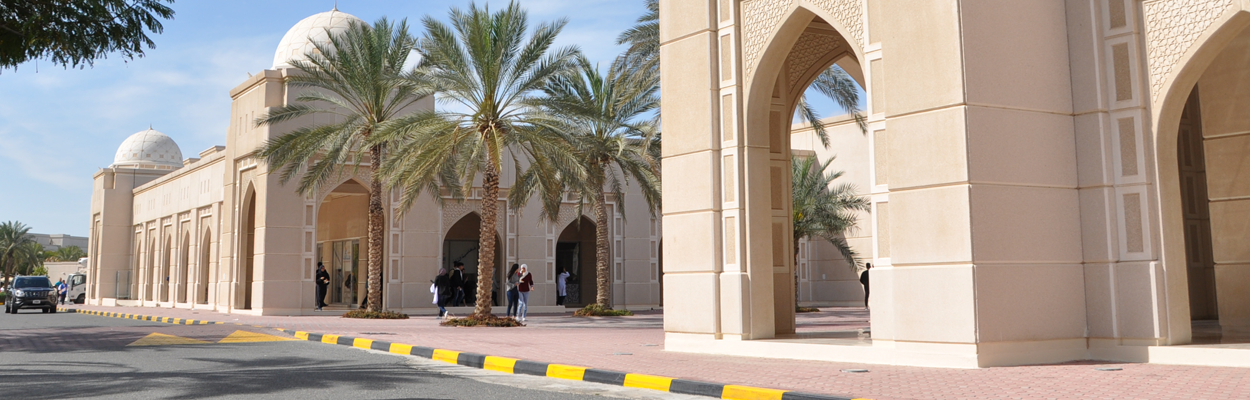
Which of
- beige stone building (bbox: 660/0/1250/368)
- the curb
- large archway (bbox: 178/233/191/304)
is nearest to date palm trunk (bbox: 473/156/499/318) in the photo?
the curb

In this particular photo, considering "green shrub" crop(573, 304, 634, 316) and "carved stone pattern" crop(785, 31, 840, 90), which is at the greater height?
"carved stone pattern" crop(785, 31, 840, 90)

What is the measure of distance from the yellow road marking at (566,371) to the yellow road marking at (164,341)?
7407mm

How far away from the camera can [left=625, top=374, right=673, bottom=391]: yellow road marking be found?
9148mm

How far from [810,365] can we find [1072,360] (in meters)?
2.66

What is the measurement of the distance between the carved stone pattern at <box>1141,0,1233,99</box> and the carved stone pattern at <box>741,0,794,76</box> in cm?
398

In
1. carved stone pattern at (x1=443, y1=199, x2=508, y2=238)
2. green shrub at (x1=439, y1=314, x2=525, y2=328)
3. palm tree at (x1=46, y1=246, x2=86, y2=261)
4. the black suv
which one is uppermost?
palm tree at (x1=46, y1=246, x2=86, y2=261)

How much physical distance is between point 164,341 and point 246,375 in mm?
6713

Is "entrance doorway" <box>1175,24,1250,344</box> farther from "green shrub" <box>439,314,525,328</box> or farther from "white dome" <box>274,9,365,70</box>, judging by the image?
"white dome" <box>274,9,365,70</box>

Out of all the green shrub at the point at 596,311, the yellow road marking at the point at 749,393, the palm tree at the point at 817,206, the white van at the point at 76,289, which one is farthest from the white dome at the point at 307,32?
the yellow road marking at the point at 749,393

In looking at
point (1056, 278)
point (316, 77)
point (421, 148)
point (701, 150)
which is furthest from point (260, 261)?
point (1056, 278)

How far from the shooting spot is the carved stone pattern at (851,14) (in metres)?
11.2

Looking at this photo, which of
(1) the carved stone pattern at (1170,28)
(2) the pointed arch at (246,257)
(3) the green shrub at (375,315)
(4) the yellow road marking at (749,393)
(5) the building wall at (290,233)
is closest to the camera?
(4) the yellow road marking at (749,393)

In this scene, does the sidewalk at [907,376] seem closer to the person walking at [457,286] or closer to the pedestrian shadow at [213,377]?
the pedestrian shadow at [213,377]

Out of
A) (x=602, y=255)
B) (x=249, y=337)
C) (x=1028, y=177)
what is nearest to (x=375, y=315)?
(x=602, y=255)
